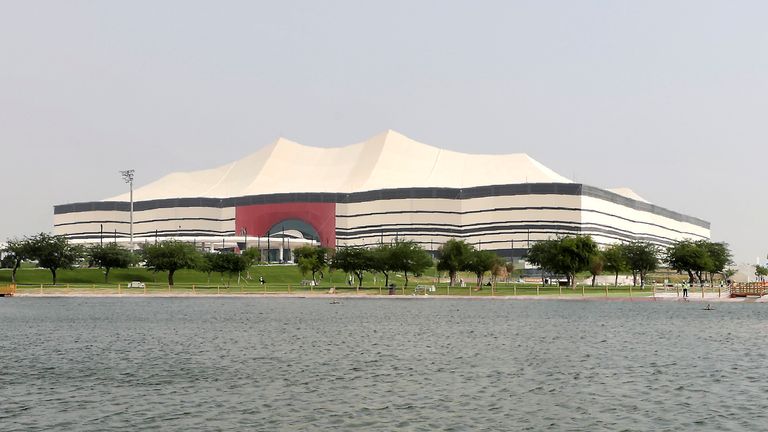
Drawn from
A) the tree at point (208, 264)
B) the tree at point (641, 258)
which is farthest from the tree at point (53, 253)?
the tree at point (641, 258)

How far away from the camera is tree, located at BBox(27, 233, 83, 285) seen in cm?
13738

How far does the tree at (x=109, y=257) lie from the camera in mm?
143000

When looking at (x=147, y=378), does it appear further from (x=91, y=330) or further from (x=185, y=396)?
(x=91, y=330)

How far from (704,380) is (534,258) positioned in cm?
11408

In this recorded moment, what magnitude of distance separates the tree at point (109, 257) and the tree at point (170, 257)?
575cm

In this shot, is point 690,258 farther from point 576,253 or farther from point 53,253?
point 53,253

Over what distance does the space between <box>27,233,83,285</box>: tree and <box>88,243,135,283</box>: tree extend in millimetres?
3004

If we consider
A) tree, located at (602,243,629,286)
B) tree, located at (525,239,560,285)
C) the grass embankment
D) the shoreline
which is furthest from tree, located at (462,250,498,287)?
the shoreline

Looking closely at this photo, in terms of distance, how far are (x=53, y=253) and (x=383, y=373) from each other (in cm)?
10740

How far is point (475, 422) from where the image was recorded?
95.9 ft

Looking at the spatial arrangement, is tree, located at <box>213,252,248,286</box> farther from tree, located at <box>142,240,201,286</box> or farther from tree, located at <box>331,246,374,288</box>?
tree, located at <box>331,246,374,288</box>

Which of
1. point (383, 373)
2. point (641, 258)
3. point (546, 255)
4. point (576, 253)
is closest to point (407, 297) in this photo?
point (576, 253)

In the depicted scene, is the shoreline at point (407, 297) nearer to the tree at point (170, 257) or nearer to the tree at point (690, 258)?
the tree at point (170, 257)

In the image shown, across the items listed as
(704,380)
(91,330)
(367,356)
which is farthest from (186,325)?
(704,380)
